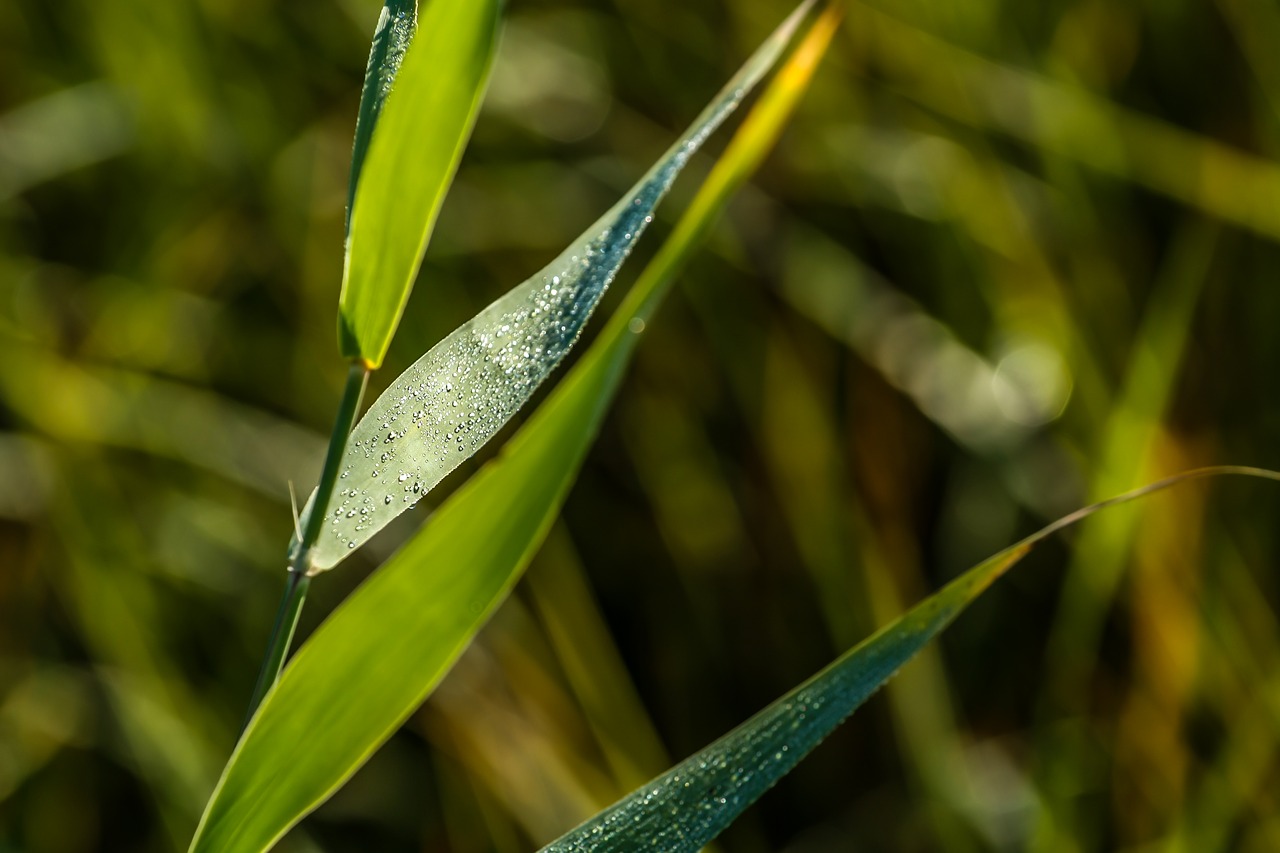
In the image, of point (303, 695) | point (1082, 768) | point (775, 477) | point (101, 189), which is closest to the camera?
point (303, 695)

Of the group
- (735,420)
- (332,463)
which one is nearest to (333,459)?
(332,463)

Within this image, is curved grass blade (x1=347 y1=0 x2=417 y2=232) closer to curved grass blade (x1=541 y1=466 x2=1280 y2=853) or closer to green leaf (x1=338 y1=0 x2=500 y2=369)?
green leaf (x1=338 y1=0 x2=500 y2=369)

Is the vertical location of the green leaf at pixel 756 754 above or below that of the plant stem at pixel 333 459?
below

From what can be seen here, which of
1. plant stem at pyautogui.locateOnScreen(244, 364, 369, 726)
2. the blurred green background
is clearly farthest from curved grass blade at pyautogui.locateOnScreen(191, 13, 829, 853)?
the blurred green background

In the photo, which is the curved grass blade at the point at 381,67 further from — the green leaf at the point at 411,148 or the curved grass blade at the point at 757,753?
the curved grass blade at the point at 757,753

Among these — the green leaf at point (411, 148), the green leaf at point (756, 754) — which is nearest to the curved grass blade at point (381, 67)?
the green leaf at point (411, 148)

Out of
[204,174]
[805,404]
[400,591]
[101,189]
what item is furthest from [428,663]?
[101,189]

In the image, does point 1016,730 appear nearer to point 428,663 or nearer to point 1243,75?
point 1243,75
